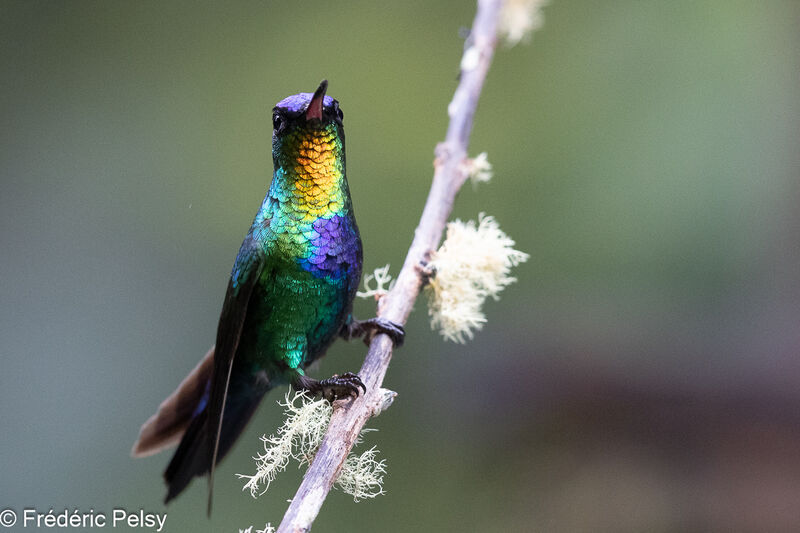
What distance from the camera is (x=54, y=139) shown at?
271 cm

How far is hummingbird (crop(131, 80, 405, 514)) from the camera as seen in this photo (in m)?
1.22

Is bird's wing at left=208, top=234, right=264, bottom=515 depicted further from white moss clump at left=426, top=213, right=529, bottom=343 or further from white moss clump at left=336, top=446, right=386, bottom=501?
white moss clump at left=426, top=213, right=529, bottom=343

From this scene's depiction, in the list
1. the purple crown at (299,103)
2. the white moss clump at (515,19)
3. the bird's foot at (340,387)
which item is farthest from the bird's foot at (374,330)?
the white moss clump at (515,19)

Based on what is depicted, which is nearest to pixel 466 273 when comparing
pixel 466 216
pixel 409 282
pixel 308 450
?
pixel 409 282

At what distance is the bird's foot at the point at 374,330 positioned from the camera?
1.48 metres

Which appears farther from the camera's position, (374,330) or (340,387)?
(374,330)

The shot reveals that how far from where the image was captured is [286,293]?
1340 mm

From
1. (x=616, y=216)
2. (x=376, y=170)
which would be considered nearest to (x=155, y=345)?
(x=376, y=170)

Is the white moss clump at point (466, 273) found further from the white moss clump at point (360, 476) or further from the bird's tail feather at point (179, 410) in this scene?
the bird's tail feather at point (179, 410)

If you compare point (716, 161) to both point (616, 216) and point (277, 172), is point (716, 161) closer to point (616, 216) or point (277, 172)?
point (616, 216)

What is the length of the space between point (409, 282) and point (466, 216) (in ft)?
3.60

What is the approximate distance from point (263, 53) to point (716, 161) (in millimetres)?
1688

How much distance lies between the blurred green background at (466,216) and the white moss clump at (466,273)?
74cm

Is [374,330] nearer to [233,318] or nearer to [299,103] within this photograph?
[233,318]
